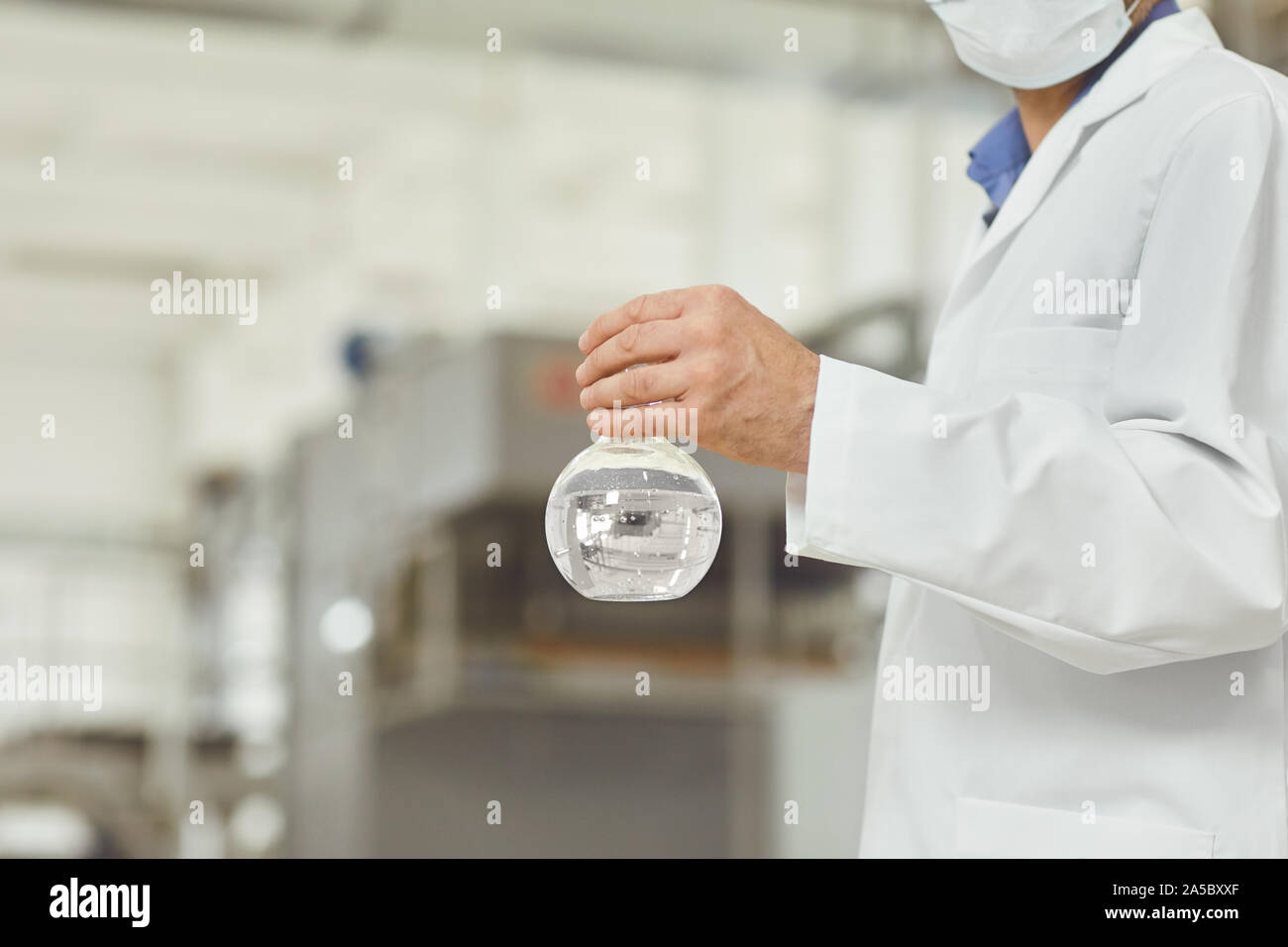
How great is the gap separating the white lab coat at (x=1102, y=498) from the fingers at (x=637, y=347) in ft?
0.31

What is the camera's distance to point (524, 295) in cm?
734

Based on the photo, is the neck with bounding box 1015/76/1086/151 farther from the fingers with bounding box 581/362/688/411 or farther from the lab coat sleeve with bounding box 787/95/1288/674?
the fingers with bounding box 581/362/688/411

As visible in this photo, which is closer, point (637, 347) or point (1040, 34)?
point (637, 347)

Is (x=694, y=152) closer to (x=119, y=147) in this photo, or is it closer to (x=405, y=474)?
(x=119, y=147)

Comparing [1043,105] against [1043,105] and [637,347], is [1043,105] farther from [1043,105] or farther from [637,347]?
[637,347]

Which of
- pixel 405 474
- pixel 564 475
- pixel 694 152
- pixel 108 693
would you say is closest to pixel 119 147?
pixel 694 152

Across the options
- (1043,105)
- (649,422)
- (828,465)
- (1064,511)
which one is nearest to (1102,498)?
(1064,511)

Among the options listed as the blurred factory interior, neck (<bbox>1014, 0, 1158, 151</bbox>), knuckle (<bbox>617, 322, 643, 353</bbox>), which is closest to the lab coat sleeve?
knuckle (<bbox>617, 322, 643, 353</bbox>)

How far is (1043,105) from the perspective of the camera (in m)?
1.27

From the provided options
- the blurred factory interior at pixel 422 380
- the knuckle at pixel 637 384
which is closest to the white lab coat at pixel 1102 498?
the knuckle at pixel 637 384

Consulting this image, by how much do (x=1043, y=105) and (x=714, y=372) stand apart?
1.79 feet

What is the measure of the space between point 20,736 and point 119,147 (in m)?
2.80

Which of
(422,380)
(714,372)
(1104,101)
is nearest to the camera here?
(714,372)

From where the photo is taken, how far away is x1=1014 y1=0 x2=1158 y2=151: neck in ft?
4.10
